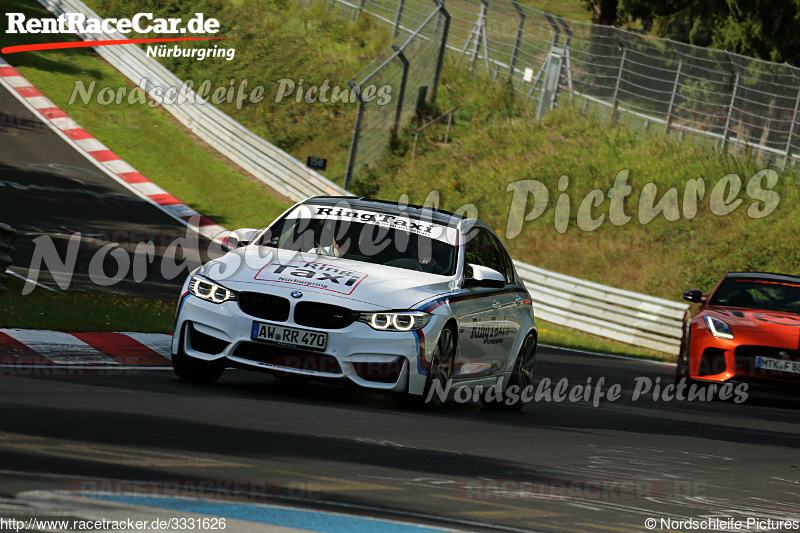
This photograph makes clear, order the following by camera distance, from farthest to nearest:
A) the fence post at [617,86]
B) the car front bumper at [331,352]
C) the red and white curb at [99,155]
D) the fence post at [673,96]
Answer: the fence post at [617,86]
the fence post at [673,96]
the red and white curb at [99,155]
the car front bumper at [331,352]

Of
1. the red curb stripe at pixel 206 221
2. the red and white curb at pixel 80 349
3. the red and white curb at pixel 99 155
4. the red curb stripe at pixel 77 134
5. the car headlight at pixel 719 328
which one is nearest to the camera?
the red and white curb at pixel 80 349

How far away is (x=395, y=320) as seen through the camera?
352 inches

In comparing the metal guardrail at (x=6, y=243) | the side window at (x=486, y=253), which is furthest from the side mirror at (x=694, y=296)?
the metal guardrail at (x=6, y=243)

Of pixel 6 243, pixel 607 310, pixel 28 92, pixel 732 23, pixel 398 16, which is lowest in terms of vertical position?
pixel 607 310

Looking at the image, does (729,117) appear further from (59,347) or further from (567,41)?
(59,347)

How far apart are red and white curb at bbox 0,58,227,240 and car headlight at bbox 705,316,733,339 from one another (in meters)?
10.3

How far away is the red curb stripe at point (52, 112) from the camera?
1141 inches

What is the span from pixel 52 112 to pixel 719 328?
65.2 feet

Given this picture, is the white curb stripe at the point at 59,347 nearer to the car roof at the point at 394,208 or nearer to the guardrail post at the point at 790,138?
the car roof at the point at 394,208

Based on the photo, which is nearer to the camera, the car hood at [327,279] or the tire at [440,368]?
the car hood at [327,279]

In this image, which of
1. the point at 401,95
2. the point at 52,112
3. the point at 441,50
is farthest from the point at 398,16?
the point at 52,112

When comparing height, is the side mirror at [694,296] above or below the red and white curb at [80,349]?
above

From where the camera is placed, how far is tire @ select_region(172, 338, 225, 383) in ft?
30.3

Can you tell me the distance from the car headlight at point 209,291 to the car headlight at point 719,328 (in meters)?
6.86
